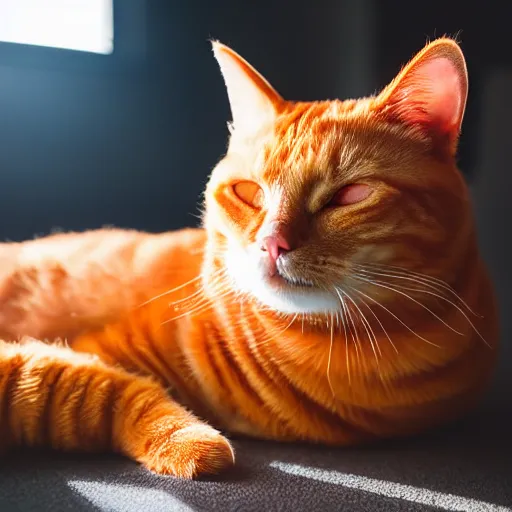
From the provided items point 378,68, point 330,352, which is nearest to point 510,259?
point 378,68

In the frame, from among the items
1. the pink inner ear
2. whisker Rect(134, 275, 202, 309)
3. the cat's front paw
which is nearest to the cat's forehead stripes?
the pink inner ear

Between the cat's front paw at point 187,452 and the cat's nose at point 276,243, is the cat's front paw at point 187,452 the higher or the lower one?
the lower one

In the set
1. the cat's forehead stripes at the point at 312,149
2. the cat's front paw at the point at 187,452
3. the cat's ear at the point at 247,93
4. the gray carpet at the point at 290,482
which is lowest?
the gray carpet at the point at 290,482

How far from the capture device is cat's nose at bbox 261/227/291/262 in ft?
3.05

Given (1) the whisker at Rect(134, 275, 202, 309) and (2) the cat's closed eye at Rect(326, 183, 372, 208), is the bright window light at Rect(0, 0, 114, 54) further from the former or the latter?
(2) the cat's closed eye at Rect(326, 183, 372, 208)

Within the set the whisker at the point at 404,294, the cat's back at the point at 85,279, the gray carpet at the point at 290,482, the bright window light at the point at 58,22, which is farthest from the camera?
the bright window light at the point at 58,22

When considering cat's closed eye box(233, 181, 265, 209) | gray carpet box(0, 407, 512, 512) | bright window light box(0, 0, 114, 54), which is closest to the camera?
gray carpet box(0, 407, 512, 512)

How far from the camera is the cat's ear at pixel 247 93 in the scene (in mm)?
1112

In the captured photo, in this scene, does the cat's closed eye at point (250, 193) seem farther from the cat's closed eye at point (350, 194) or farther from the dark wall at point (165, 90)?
the dark wall at point (165, 90)

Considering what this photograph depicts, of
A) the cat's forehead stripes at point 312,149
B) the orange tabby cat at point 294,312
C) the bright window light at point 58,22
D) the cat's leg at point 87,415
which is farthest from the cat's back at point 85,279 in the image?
the bright window light at point 58,22

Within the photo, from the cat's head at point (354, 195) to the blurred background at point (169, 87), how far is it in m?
0.41

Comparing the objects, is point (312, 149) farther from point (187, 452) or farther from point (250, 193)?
point (187, 452)

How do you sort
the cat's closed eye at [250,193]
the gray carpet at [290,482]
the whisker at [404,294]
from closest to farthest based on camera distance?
the gray carpet at [290,482] → the whisker at [404,294] → the cat's closed eye at [250,193]

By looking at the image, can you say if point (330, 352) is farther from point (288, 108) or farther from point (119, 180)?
point (119, 180)
